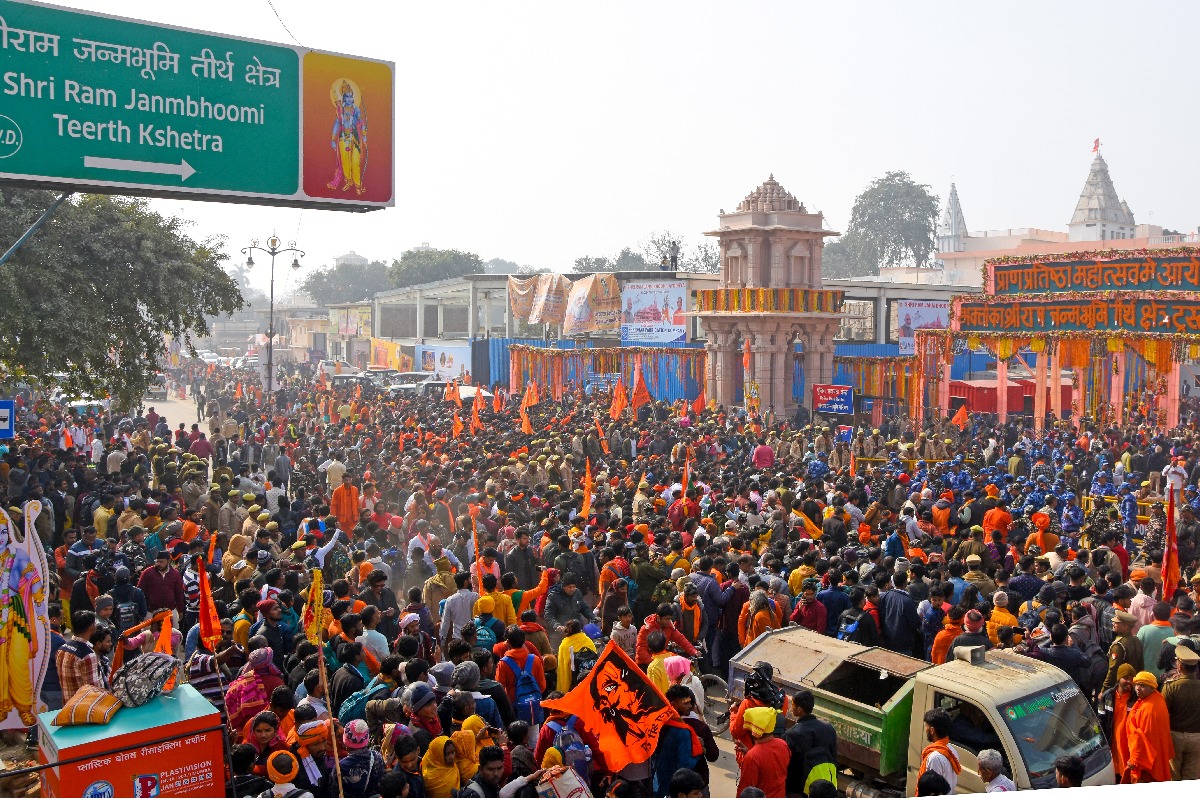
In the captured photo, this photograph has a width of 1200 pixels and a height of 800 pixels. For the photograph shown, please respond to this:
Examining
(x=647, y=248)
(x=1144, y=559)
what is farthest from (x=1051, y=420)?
(x=647, y=248)

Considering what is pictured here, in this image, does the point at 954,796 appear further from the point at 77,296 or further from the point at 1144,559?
the point at 77,296

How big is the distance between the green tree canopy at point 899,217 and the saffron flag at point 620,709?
71.2m

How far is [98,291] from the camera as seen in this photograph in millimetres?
16094

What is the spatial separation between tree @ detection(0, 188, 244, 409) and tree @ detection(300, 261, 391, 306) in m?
100

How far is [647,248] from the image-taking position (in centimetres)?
9631

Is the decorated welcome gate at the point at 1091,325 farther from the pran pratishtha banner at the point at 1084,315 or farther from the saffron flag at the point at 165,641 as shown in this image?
the saffron flag at the point at 165,641

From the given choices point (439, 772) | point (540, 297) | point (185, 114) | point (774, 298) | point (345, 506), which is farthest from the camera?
point (540, 297)

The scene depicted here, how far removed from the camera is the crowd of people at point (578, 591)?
6.31 meters

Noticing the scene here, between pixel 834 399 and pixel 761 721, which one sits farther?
pixel 834 399

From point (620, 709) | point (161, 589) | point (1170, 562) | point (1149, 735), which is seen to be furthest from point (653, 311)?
point (620, 709)

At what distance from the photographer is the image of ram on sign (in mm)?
24422

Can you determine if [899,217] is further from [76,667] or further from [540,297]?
[76,667]

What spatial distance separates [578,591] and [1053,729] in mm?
3994

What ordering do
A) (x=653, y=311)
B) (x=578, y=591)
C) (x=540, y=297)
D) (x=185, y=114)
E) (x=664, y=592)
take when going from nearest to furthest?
(x=185, y=114), (x=578, y=591), (x=664, y=592), (x=653, y=311), (x=540, y=297)
